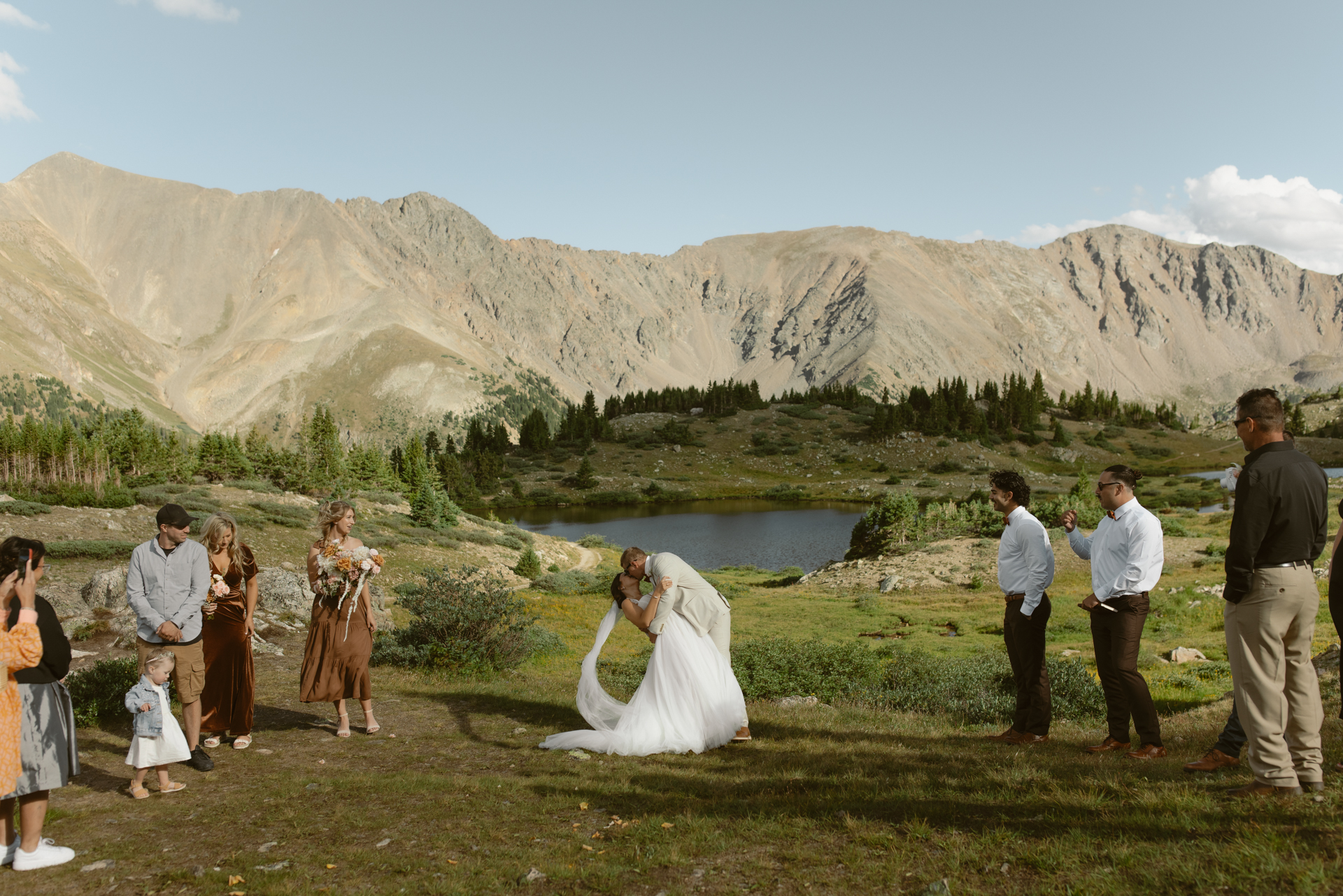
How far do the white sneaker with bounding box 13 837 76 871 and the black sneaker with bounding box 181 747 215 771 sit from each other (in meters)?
2.21

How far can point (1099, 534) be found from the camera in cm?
792

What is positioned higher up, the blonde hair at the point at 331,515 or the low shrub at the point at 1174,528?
the blonde hair at the point at 331,515

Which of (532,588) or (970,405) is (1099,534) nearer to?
(532,588)

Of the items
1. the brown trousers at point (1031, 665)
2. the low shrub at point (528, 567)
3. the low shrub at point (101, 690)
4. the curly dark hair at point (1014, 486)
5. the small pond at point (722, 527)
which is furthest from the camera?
the small pond at point (722, 527)

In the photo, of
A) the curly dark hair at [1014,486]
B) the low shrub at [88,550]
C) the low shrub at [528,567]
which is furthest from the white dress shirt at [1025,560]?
the low shrub at [528,567]

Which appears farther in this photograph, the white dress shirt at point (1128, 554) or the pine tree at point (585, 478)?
the pine tree at point (585, 478)

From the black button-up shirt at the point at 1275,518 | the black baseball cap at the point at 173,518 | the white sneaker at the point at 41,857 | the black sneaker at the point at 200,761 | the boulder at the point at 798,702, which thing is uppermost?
the black button-up shirt at the point at 1275,518

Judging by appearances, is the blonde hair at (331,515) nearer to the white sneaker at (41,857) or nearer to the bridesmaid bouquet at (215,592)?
the bridesmaid bouquet at (215,592)

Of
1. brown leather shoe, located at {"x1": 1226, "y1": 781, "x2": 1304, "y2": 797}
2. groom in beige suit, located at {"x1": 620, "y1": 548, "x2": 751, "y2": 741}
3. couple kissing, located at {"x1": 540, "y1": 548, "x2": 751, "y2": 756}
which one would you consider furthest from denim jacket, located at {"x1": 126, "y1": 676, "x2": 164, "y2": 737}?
brown leather shoe, located at {"x1": 1226, "y1": 781, "x2": 1304, "y2": 797}

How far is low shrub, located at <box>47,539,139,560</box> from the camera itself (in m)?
22.2

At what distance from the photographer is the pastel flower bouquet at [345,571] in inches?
368

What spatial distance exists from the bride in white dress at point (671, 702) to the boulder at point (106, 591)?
12.2 metres

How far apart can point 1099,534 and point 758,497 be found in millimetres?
102370

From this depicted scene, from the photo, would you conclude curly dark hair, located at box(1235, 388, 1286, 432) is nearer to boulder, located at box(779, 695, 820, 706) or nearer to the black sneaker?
boulder, located at box(779, 695, 820, 706)
